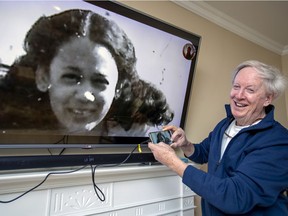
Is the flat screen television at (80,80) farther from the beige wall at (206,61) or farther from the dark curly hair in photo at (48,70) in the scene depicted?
the beige wall at (206,61)

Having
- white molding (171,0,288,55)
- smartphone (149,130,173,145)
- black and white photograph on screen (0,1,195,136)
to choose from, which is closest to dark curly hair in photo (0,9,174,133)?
black and white photograph on screen (0,1,195,136)

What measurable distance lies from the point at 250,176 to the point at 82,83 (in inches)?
29.9

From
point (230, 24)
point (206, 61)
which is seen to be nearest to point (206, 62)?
point (206, 61)

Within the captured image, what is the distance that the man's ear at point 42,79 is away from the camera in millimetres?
846

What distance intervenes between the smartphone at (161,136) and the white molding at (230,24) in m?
1.03

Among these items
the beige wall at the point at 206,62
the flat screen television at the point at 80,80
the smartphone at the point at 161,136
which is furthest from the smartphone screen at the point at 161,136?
the beige wall at the point at 206,62

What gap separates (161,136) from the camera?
3.57 feet

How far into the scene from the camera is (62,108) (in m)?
0.90

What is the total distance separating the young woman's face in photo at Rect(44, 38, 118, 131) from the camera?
2.93ft

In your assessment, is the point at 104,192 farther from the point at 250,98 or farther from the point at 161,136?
the point at 250,98

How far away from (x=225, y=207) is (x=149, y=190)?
18.5 inches

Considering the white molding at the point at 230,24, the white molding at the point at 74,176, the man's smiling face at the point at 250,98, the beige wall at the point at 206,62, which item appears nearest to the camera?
the white molding at the point at 74,176

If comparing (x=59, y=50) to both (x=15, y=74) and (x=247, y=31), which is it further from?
(x=247, y=31)

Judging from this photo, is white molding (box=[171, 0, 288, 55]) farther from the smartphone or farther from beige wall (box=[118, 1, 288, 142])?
the smartphone
